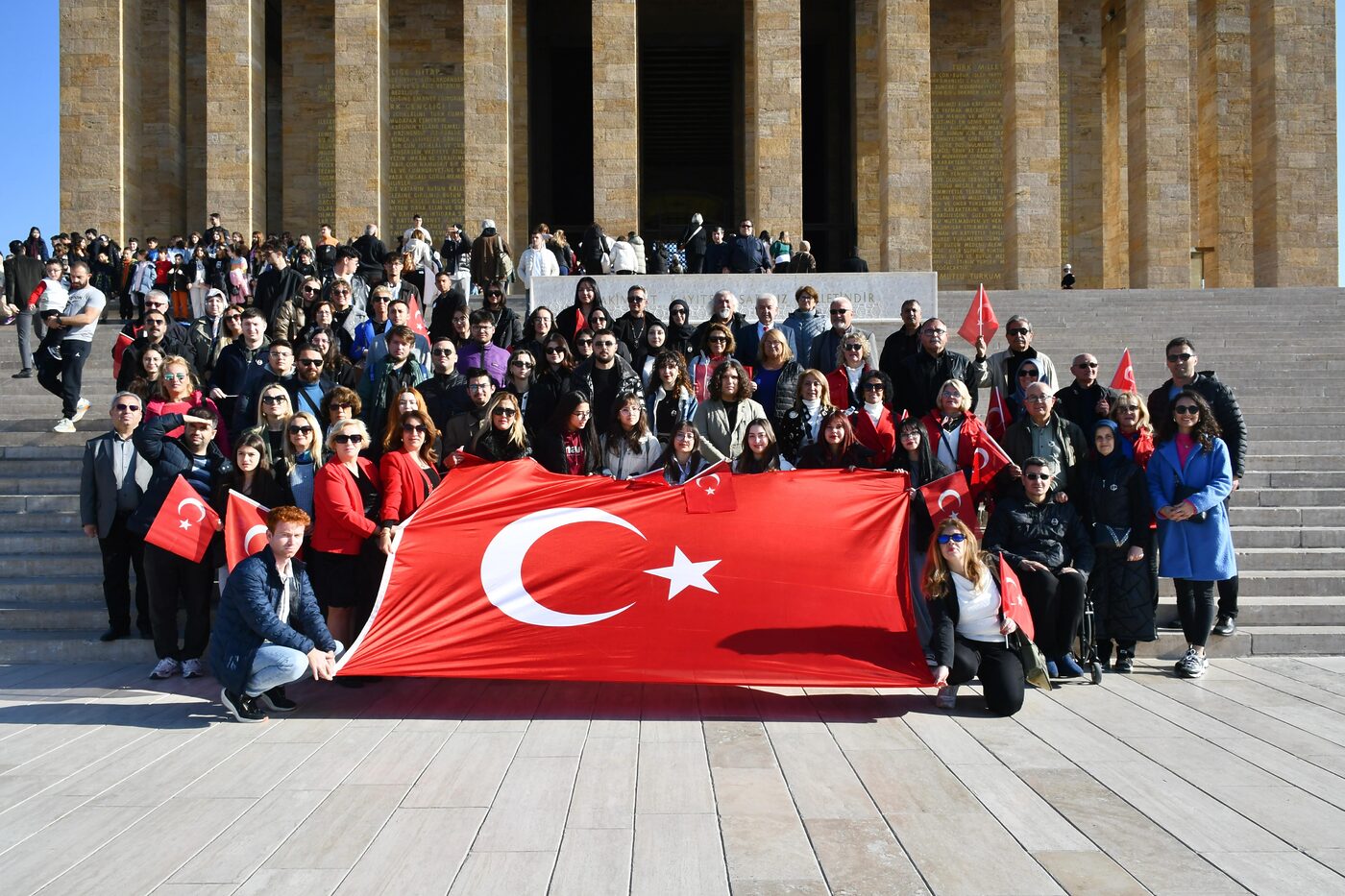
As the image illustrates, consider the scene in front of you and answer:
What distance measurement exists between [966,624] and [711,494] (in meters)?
1.58

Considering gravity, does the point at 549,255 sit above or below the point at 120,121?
below

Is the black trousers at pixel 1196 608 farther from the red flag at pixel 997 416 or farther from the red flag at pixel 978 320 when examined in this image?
the red flag at pixel 978 320

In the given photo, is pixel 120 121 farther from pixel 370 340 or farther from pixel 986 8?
pixel 986 8

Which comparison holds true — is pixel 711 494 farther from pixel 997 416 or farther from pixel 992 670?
pixel 997 416

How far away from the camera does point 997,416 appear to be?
812 cm

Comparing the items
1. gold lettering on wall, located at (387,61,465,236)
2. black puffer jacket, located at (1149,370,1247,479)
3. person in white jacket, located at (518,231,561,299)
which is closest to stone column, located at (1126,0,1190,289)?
person in white jacket, located at (518,231,561,299)

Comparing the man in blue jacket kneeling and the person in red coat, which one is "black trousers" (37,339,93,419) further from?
the person in red coat

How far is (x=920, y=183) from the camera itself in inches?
894

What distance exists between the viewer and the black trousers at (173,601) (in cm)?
684

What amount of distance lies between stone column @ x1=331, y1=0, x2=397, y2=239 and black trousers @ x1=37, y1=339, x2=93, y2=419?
12.4 m

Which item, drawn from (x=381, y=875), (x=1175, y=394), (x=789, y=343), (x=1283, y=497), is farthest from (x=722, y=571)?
(x=1283, y=497)

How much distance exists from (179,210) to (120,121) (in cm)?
365

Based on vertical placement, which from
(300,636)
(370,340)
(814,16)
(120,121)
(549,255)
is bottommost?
(300,636)

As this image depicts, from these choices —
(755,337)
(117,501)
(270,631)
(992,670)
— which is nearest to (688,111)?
(755,337)
